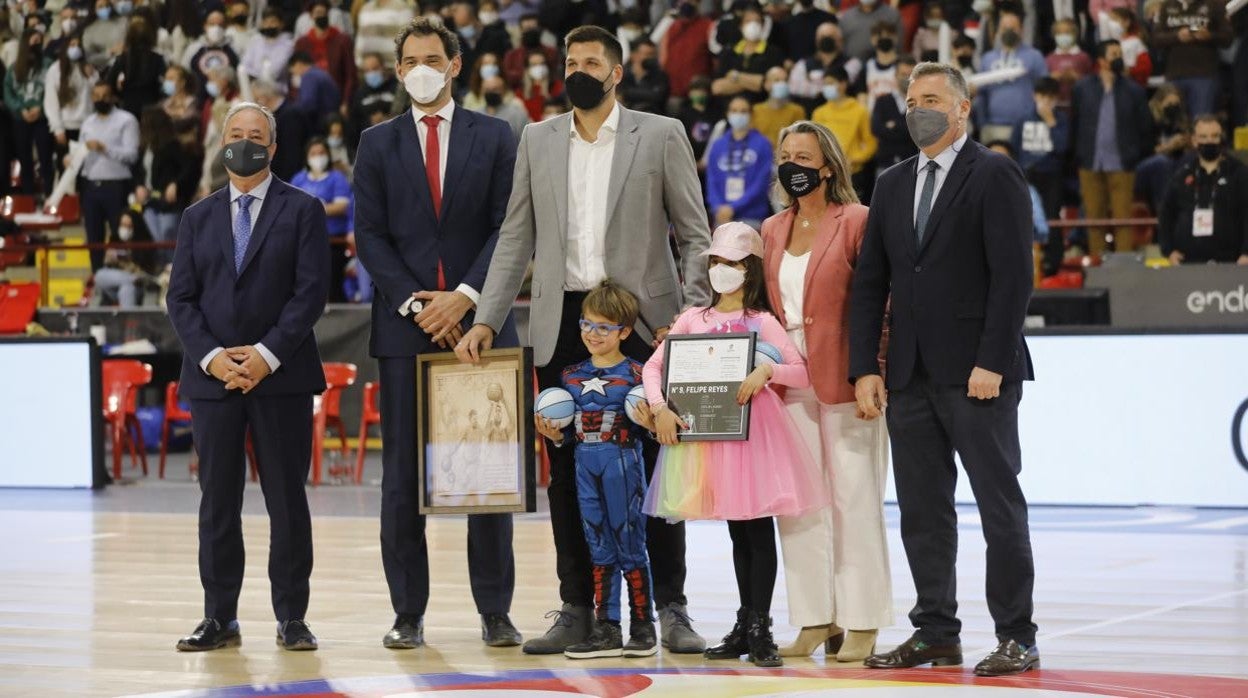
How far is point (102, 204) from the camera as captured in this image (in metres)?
19.8

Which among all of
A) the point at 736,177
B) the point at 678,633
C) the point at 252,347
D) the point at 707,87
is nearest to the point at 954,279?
the point at 678,633

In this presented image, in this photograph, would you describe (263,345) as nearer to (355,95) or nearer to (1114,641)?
(1114,641)

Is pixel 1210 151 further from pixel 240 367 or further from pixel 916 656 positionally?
pixel 240 367

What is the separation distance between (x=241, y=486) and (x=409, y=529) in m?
0.74

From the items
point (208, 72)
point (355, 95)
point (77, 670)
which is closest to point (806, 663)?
point (77, 670)

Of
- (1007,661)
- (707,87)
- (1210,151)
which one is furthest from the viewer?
(707,87)

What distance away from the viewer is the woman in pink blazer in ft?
21.2

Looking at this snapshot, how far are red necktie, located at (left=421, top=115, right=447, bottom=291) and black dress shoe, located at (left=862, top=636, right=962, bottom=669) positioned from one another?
2.17m

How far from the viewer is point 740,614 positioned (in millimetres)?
6555

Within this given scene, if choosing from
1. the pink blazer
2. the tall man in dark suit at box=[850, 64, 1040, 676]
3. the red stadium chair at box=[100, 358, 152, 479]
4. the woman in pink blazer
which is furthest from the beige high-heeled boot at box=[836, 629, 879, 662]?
the red stadium chair at box=[100, 358, 152, 479]

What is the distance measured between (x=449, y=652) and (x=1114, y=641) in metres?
2.50

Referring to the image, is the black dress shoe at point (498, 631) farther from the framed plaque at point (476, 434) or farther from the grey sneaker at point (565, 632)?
the framed plaque at point (476, 434)

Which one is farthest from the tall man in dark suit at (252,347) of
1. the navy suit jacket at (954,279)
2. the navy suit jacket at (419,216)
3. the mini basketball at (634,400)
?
the navy suit jacket at (954,279)

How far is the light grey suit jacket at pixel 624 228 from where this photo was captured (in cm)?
672
